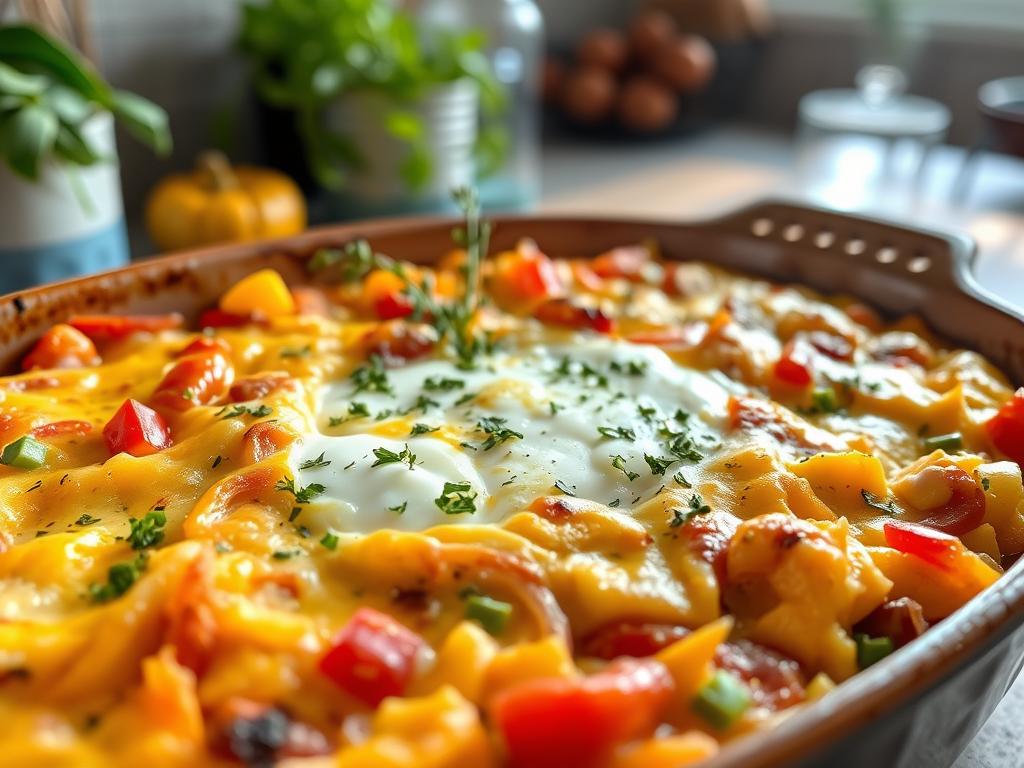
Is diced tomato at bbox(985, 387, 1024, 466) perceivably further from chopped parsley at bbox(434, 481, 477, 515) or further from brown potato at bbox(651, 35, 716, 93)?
brown potato at bbox(651, 35, 716, 93)

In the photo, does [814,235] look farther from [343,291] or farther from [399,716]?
[399,716]

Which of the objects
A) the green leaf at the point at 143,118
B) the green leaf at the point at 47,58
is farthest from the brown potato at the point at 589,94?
the green leaf at the point at 47,58

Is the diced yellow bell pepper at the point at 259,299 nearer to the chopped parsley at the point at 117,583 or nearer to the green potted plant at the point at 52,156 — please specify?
the green potted plant at the point at 52,156

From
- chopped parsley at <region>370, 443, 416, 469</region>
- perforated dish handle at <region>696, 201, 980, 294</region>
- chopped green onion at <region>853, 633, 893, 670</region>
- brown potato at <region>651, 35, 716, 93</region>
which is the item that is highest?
brown potato at <region>651, 35, 716, 93</region>

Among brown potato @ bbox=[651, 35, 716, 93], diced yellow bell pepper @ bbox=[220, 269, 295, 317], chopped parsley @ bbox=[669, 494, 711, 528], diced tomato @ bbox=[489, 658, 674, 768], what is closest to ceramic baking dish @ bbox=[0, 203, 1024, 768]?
diced yellow bell pepper @ bbox=[220, 269, 295, 317]

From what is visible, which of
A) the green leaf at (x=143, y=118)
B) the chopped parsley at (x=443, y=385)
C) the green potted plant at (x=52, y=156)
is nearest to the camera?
the chopped parsley at (x=443, y=385)

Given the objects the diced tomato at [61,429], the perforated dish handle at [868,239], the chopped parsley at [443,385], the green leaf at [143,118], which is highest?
the green leaf at [143,118]

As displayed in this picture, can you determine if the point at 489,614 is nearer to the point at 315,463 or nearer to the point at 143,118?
the point at 315,463
